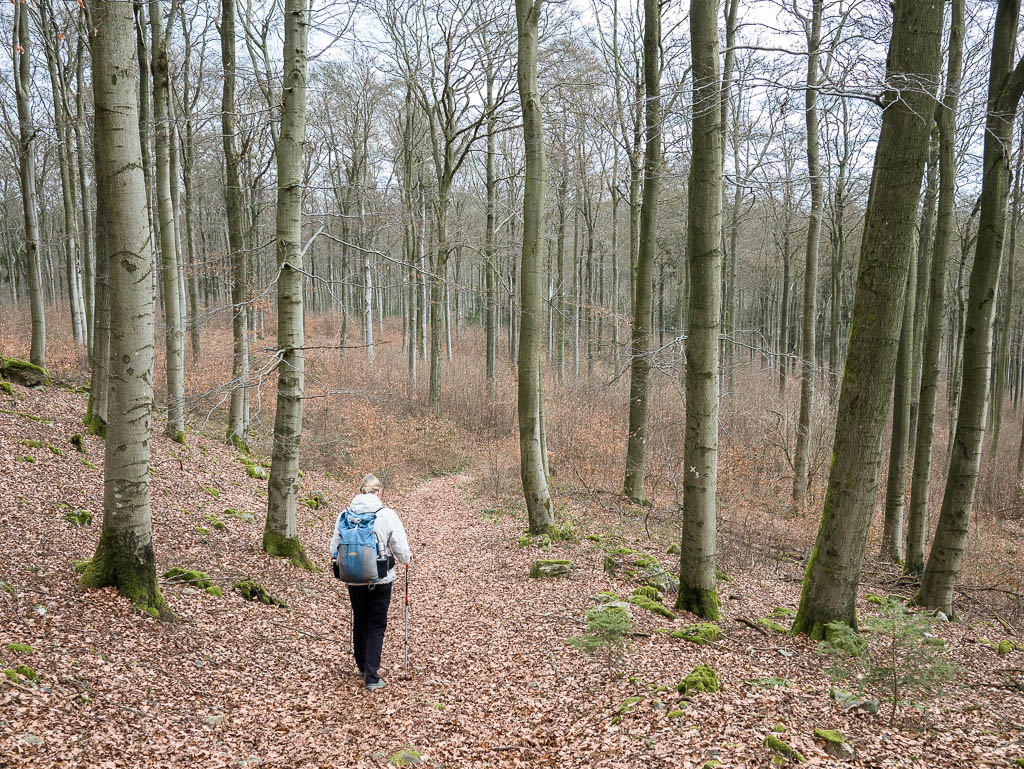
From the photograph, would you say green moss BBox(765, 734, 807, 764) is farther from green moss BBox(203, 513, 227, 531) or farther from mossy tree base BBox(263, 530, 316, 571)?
green moss BBox(203, 513, 227, 531)

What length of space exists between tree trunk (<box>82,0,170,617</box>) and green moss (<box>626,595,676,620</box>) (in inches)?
188

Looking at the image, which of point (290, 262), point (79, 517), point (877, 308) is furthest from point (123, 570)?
point (877, 308)

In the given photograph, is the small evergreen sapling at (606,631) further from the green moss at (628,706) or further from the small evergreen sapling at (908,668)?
the small evergreen sapling at (908,668)

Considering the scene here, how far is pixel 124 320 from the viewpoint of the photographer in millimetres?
4953

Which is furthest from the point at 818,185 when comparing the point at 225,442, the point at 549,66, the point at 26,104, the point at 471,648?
the point at 26,104

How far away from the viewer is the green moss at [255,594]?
655cm

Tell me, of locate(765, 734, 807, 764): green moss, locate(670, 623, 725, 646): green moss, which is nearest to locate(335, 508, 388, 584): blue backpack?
locate(670, 623, 725, 646): green moss

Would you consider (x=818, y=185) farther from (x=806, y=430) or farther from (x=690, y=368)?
(x=690, y=368)

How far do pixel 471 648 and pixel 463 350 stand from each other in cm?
2649

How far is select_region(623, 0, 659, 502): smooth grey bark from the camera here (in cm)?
1006

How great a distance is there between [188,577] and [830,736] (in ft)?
20.3

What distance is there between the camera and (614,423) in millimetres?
17656

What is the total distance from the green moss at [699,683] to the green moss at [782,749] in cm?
79

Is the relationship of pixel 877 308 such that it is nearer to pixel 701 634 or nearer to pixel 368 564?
pixel 701 634
